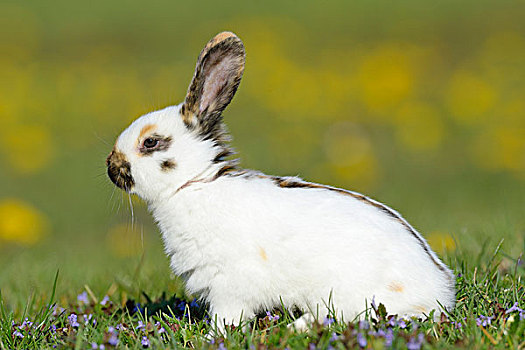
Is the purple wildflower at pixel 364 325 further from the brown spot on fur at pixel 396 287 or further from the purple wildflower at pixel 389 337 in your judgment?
the brown spot on fur at pixel 396 287

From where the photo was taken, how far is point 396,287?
3445 millimetres

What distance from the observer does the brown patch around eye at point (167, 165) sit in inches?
151

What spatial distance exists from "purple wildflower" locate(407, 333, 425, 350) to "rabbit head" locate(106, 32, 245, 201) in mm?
1502

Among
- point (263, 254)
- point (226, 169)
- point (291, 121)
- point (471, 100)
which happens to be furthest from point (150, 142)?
point (471, 100)

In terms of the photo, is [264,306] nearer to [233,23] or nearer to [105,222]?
[105,222]

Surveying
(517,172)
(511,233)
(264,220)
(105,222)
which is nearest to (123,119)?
(105,222)

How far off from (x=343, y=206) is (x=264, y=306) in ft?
2.12

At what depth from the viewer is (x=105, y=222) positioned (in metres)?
9.77

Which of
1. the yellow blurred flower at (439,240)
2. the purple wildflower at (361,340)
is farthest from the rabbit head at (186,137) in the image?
the yellow blurred flower at (439,240)

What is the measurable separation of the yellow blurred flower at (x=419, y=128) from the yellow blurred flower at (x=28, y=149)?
5.56 meters

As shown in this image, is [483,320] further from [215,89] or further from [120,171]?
[120,171]

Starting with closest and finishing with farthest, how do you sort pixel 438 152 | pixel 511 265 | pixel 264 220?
pixel 264 220
pixel 511 265
pixel 438 152

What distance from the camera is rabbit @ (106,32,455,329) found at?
11.4 feet

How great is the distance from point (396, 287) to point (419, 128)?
25.2 feet
